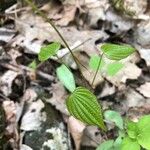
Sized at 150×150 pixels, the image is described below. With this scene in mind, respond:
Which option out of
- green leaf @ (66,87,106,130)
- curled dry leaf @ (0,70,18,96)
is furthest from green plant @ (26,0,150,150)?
curled dry leaf @ (0,70,18,96)

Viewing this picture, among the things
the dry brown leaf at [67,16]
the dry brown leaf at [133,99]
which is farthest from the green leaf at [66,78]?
the dry brown leaf at [67,16]

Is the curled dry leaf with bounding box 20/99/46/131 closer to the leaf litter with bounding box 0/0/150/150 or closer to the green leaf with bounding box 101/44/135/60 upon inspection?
the leaf litter with bounding box 0/0/150/150

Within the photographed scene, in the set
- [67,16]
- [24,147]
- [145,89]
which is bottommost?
[24,147]

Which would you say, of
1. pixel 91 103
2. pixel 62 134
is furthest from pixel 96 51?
pixel 91 103

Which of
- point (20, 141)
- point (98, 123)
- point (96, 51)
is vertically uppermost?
point (98, 123)

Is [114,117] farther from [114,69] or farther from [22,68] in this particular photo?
[22,68]

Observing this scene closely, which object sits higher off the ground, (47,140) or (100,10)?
(100,10)

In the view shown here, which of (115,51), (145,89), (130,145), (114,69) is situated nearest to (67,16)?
(145,89)

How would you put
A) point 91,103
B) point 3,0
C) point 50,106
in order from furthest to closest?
point 3,0 → point 50,106 → point 91,103

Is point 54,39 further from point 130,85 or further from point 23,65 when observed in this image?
point 130,85

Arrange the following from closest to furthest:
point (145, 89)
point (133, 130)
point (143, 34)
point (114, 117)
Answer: point (133, 130) < point (114, 117) < point (145, 89) < point (143, 34)

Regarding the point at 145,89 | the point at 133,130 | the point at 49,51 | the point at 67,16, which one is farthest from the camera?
the point at 67,16
